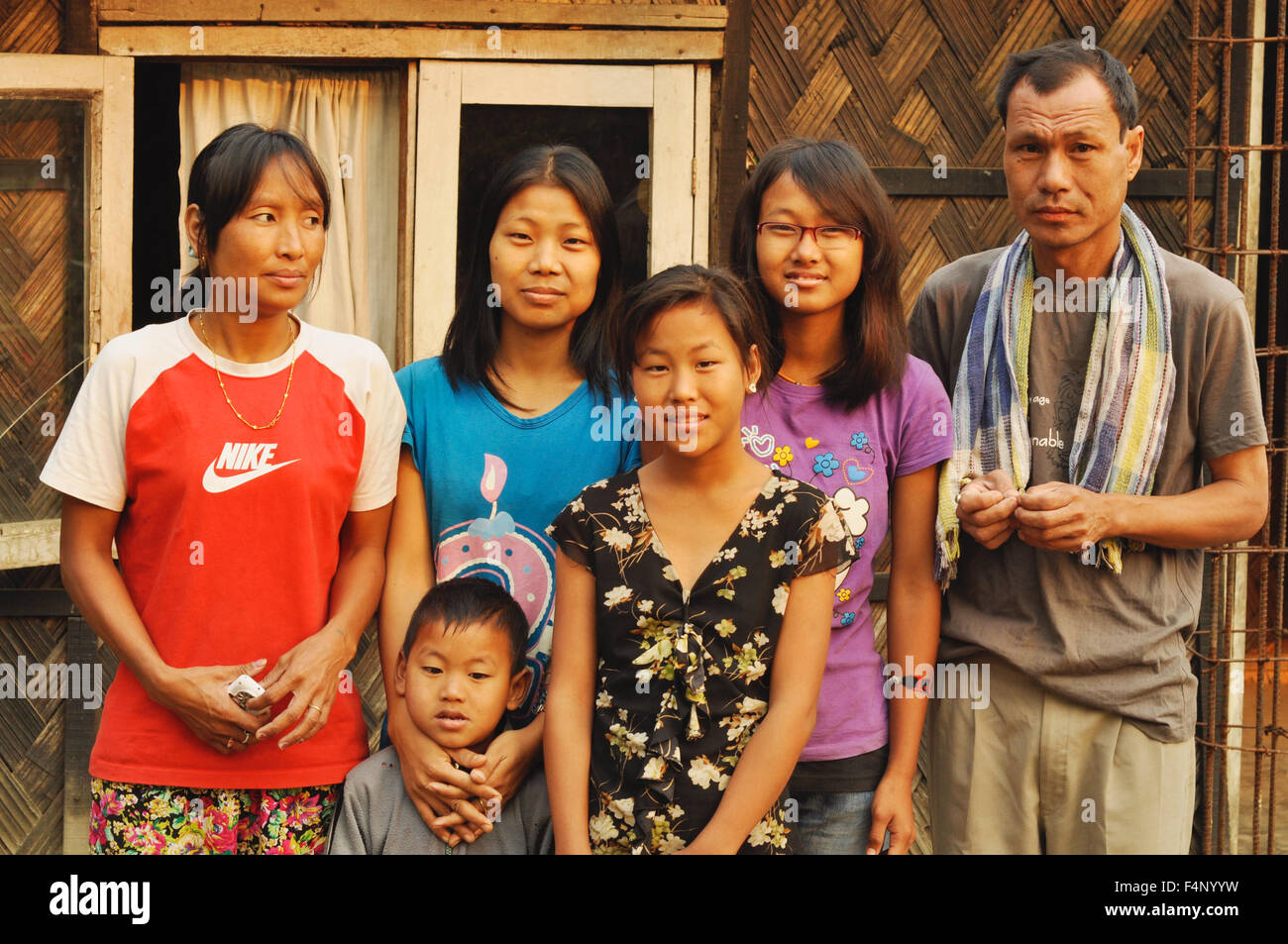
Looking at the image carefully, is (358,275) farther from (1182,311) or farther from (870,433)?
(1182,311)

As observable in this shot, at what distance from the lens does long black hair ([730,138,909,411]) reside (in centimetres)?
257

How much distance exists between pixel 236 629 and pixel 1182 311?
208 centimetres

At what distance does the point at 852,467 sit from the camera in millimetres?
2596

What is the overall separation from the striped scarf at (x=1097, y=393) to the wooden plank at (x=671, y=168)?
1817 mm

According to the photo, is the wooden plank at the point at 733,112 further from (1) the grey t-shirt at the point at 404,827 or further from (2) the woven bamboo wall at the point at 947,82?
(1) the grey t-shirt at the point at 404,827

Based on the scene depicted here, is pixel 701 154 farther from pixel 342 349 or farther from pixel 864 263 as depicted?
pixel 342 349

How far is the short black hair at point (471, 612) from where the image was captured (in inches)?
97.7

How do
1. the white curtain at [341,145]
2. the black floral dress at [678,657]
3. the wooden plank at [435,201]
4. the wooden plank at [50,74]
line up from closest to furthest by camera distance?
→ the black floral dress at [678,657] < the wooden plank at [50,74] < the wooden plank at [435,201] < the white curtain at [341,145]

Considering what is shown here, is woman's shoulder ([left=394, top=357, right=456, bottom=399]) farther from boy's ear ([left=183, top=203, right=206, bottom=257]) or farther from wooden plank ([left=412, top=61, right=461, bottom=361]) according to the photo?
wooden plank ([left=412, top=61, right=461, bottom=361])

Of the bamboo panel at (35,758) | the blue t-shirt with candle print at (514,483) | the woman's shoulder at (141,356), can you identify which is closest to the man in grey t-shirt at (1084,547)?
the blue t-shirt with candle print at (514,483)

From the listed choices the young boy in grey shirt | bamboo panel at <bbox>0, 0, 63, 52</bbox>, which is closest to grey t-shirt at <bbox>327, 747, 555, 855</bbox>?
the young boy in grey shirt

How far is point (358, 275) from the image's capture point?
4668mm

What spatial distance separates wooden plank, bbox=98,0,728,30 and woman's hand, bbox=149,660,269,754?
9.10 ft

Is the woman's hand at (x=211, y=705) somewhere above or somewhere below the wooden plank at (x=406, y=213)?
below
